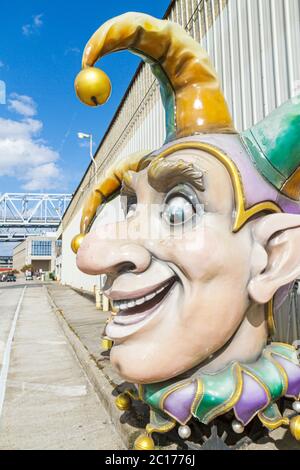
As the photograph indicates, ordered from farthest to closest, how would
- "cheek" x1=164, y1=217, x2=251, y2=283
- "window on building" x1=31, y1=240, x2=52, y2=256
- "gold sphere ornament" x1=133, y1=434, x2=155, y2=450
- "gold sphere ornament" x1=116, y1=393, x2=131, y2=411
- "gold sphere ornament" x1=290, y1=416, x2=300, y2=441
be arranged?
"window on building" x1=31, y1=240, x2=52, y2=256, "gold sphere ornament" x1=116, y1=393, x2=131, y2=411, "gold sphere ornament" x1=133, y1=434, x2=155, y2=450, "gold sphere ornament" x1=290, y1=416, x2=300, y2=441, "cheek" x1=164, y1=217, x2=251, y2=283

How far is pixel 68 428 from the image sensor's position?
295 cm

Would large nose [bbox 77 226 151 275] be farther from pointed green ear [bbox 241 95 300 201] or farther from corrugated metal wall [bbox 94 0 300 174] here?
corrugated metal wall [bbox 94 0 300 174]

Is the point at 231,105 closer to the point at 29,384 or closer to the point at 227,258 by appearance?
the point at 227,258

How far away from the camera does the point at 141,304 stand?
6.00 ft

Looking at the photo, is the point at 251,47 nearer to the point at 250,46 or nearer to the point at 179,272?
the point at 250,46

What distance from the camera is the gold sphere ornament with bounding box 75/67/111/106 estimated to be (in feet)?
6.00

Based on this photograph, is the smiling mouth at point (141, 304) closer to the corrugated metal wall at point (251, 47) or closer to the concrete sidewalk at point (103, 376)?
the concrete sidewalk at point (103, 376)

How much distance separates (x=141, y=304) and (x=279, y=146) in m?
1.00

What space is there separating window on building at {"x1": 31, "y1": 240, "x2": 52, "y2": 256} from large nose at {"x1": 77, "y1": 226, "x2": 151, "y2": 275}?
228 feet

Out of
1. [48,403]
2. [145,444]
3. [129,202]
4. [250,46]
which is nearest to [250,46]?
[250,46]

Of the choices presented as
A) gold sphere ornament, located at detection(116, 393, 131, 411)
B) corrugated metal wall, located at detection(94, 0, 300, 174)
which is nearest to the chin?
gold sphere ornament, located at detection(116, 393, 131, 411)

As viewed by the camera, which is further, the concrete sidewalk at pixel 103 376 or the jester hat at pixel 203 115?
the concrete sidewalk at pixel 103 376

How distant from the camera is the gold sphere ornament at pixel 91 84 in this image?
1.83 metres

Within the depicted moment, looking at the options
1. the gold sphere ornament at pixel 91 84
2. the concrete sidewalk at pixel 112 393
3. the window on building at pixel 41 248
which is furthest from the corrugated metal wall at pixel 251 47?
the window on building at pixel 41 248
